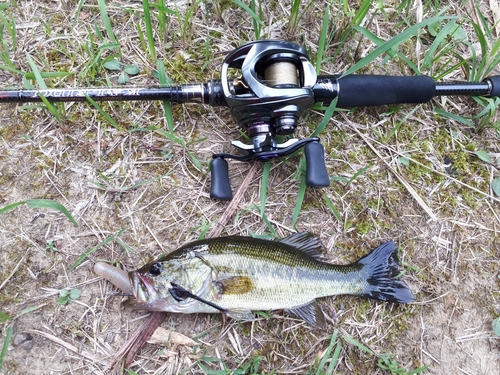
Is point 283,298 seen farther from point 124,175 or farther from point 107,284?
point 124,175

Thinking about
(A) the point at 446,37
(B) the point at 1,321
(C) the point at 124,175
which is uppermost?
(A) the point at 446,37

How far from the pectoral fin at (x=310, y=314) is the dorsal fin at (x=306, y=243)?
38 cm

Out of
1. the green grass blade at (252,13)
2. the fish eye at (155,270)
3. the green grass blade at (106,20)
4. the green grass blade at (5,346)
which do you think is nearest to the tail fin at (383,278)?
the fish eye at (155,270)

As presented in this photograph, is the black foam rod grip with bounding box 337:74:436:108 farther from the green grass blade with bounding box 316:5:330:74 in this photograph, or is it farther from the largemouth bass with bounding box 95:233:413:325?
the largemouth bass with bounding box 95:233:413:325

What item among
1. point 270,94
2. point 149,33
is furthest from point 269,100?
point 149,33

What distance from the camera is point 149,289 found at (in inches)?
109

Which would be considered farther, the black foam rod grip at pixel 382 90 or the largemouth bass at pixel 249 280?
the black foam rod grip at pixel 382 90

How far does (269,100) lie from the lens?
288cm

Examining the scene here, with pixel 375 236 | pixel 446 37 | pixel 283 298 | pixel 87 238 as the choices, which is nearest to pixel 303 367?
pixel 283 298

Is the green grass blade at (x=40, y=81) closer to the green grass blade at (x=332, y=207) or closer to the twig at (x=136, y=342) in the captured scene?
the twig at (x=136, y=342)

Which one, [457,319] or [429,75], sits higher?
[429,75]

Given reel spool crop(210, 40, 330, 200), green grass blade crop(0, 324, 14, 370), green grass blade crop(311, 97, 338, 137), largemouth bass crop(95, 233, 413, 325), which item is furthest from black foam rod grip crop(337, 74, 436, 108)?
green grass blade crop(0, 324, 14, 370)

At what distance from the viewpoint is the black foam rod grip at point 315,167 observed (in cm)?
307

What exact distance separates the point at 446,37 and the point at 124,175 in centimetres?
327
